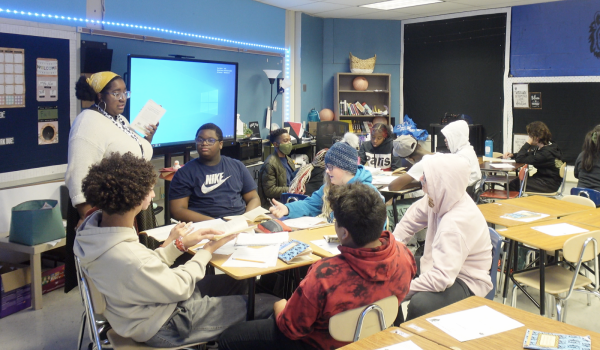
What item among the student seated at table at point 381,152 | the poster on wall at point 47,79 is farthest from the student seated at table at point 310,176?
the poster on wall at point 47,79

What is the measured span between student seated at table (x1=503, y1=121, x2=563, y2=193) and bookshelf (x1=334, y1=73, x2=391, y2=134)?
3.30 metres

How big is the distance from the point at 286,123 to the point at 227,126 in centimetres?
173

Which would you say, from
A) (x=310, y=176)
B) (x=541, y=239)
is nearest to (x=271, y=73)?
(x=310, y=176)

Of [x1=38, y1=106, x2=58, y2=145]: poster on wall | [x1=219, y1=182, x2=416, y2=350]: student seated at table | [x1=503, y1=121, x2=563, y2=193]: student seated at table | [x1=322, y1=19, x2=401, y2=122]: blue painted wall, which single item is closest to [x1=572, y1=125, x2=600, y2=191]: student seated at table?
[x1=503, y1=121, x2=563, y2=193]: student seated at table

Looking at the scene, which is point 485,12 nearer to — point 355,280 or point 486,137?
point 486,137

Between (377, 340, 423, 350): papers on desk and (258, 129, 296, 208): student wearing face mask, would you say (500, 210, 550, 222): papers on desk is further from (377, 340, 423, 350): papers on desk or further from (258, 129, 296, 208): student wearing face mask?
(377, 340, 423, 350): papers on desk

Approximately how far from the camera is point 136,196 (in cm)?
197

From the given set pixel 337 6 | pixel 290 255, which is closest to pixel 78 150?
pixel 290 255

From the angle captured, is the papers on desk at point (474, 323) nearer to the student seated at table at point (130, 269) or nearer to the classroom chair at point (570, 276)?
the student seated at table at point (130, 269)

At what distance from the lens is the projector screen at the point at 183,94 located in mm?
5012

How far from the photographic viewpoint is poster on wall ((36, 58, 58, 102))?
13.8ft

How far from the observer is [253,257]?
2.50 m

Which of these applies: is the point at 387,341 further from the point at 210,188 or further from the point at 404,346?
the point at 210,188

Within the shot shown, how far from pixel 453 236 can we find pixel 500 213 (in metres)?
1.56
